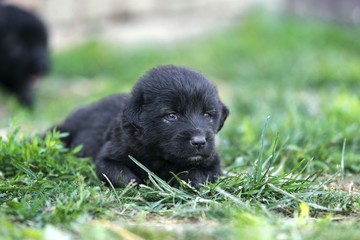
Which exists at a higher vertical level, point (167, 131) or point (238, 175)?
point (167, 131)

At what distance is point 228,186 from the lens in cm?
426

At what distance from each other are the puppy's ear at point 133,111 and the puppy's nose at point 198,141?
1.57ft

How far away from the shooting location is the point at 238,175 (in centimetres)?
439

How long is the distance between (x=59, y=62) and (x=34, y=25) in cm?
265

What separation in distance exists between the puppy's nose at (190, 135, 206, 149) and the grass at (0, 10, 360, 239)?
28cm

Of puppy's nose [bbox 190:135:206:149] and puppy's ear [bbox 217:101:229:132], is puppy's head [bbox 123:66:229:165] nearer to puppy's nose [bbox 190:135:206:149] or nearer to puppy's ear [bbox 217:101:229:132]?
puppy's nose [bbox 190:135:206:149]

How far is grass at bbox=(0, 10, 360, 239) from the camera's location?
3.44 m

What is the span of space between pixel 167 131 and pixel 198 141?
10.8 inches

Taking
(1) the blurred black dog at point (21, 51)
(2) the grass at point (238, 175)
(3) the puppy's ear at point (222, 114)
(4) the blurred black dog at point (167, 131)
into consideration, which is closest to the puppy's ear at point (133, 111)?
(4) the blurred black dog at point (167, 131)

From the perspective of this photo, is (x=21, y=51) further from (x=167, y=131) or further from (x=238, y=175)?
(x=238, y=175)

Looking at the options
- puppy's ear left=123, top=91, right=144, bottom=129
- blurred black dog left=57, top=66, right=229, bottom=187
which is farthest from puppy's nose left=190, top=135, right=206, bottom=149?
puppy's ear left=123, top=91, right=144, bottom=129

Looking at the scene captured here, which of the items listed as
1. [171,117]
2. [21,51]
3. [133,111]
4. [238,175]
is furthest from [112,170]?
[21,51]

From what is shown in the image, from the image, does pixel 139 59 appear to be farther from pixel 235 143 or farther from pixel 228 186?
pixel 228 186

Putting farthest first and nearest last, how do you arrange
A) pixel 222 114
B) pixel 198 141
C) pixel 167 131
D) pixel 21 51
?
pixel 21 51 → pixel 222 114 → pixel 167 131 → pixel 198 141
